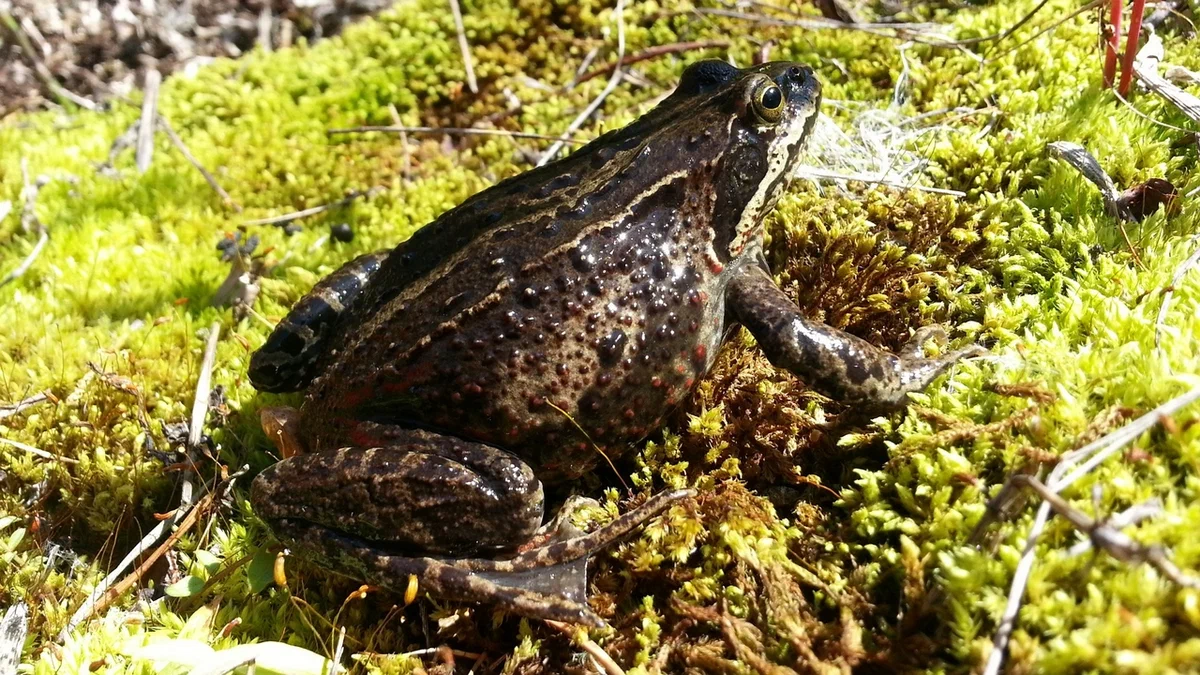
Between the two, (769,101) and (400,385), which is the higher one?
(769,101)

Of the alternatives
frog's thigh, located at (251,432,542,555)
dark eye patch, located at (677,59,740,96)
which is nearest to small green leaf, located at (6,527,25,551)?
frog's thigh, located at (251,432,542,555)

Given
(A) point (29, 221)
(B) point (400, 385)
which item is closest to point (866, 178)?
(B) point (400, 385)

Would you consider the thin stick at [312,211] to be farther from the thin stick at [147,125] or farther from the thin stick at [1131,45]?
the thin stick at [1131,45]

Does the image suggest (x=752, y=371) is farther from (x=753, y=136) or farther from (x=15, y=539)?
(x=15, y=539)

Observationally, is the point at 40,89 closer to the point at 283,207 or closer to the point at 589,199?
the point at 283,207

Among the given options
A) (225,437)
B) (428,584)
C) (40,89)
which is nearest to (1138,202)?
(428,584)

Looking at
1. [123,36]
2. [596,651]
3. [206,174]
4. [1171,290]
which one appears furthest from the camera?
[123,36]

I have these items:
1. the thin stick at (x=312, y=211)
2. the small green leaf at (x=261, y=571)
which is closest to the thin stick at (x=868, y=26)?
the thin stick at (x=312, y=211)
